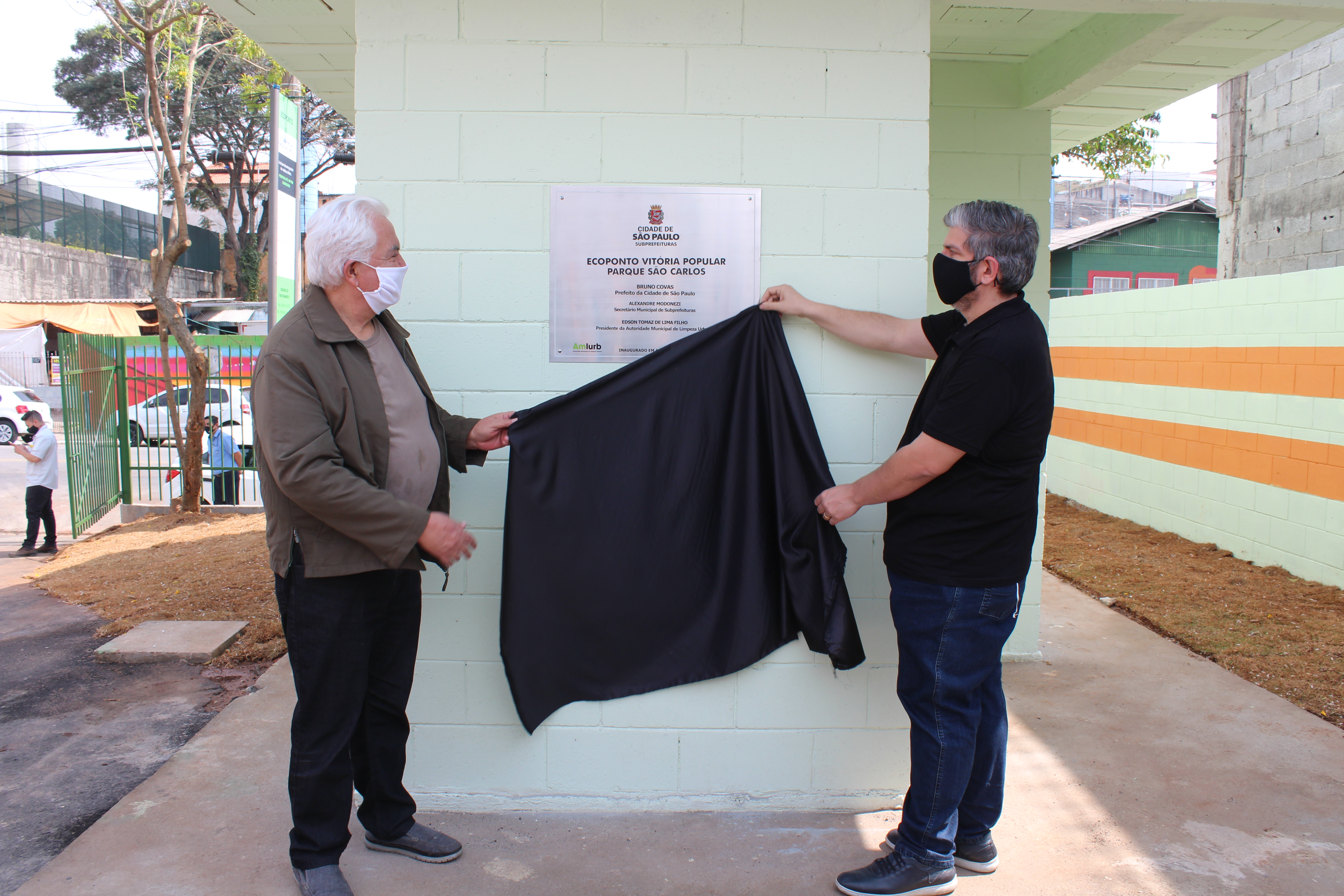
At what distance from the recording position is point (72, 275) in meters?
25.3

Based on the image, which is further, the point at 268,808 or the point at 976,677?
the point at 268,808

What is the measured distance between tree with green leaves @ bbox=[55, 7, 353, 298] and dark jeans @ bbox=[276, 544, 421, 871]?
80.6 feet

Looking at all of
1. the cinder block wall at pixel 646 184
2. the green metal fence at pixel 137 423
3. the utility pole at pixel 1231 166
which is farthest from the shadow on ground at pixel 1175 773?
the green metal fence at pixel 137 423

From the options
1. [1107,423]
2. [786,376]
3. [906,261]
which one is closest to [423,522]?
[786,376]

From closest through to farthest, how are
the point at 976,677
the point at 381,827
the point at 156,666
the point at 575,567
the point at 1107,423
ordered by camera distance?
1. the point at 976,677
2. the point at 381,827
3. the point at 575,567
4. the point at 156,666
5. the point at 1107,423

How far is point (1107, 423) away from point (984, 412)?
26.6 feet

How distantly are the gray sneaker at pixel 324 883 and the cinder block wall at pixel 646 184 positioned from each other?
60 centimetres

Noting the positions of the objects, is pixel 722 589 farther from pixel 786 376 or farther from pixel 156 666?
pixel 156 666

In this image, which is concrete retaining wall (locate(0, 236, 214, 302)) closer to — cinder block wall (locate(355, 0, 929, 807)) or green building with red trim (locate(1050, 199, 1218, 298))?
cinder block wall (locate(355, 0, 929, 807))

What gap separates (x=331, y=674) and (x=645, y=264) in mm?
1623

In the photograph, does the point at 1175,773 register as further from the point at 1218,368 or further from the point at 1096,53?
the point at 1218,368

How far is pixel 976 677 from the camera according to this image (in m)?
2.70

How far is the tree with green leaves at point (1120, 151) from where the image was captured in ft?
29.7

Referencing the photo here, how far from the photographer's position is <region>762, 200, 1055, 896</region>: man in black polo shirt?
101 inches
